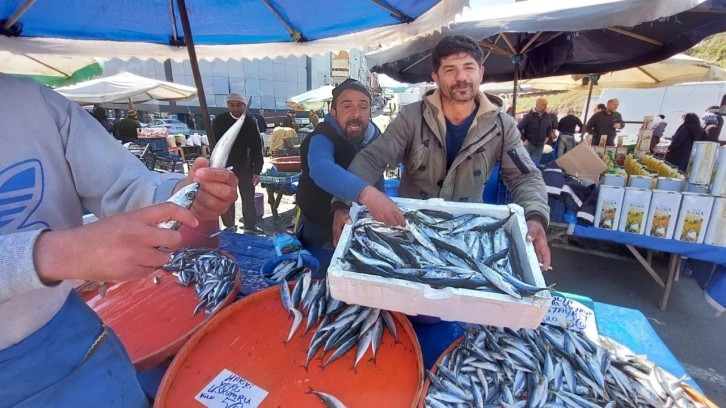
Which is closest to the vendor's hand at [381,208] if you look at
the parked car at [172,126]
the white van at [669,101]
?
the parked car at [172,126]

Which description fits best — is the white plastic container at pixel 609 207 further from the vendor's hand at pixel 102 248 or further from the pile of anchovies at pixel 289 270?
the vendor's hand at pixel 102 248

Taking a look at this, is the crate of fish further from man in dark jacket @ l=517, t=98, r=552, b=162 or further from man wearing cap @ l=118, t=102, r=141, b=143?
man wearing cap @ l=118, t=102, r=141, b=143

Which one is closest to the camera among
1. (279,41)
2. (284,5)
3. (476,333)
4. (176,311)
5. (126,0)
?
(476,333)

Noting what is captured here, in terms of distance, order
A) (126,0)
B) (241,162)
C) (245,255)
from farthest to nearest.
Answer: (241,162), (245,255), (126,0)

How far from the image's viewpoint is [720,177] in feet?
11.8

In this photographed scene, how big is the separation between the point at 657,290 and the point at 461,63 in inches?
199

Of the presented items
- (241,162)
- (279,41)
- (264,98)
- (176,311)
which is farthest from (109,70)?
(176,311)

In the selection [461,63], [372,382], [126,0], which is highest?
[126,0]

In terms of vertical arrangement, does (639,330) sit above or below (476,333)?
below

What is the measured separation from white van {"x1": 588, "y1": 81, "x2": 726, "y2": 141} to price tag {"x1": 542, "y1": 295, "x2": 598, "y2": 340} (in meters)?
22.1

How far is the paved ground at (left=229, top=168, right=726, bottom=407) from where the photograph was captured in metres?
3.48

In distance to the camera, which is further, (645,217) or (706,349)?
(645,217)

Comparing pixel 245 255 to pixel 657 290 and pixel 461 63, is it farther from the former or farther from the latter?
pixel 657 290

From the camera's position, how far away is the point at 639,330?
2400mm
